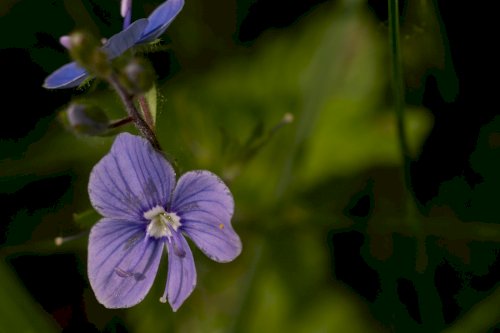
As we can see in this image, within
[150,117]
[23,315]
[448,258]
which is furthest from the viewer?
[448,258]

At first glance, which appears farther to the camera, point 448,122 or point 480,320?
point 448,122

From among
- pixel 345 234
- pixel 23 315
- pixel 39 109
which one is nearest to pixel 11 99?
pixel 39 109

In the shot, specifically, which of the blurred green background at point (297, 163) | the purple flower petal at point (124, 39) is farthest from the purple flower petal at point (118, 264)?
the blurred green background at point (297, 163)

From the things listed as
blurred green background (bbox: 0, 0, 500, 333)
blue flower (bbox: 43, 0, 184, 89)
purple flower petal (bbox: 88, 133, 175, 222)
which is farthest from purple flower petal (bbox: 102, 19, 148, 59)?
blurred green background (bbox: 0, 0, 500, 333)

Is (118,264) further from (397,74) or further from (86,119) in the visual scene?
(397,74)

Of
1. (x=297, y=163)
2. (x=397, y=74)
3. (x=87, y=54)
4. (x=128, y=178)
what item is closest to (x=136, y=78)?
(x=87, y=54)

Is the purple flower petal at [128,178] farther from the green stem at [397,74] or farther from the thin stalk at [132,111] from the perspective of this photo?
the green stem at [397,74]

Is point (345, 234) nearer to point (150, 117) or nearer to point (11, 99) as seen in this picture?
point (150, 117)
